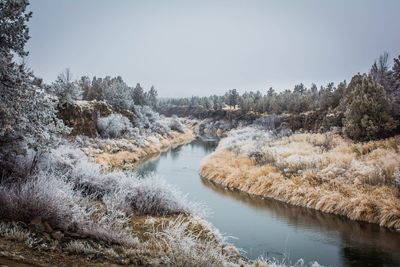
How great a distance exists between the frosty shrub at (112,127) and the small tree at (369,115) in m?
23.9

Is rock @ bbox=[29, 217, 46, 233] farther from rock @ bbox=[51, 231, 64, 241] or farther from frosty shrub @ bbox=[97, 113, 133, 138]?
frosty shrub @ bbox=[97, 113, 133, 138]

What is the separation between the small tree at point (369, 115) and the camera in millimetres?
28703

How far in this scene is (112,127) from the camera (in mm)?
42938

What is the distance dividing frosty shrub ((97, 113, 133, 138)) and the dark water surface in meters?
20.0

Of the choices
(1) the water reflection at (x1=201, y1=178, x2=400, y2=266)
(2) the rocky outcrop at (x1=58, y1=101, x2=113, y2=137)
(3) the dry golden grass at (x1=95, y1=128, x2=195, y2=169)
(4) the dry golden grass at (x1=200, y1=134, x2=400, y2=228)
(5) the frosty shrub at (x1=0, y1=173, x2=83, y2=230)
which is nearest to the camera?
(5) the frosty shrub at (x1=0, y1=173, x2=83, y2=230)

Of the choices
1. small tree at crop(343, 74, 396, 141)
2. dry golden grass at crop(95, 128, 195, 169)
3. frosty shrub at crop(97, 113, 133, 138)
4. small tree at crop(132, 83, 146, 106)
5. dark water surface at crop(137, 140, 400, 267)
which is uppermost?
small tree at crop(132, 83, 146, 106)

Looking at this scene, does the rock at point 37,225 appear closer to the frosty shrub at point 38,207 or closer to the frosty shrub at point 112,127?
the frosty shrub at point 38,207

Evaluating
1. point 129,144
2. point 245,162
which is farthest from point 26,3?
point 129,144

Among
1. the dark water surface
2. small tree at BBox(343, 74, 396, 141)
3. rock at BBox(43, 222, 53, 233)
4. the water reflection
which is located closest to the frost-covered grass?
rock at BBox(43, 222, 53, 233)

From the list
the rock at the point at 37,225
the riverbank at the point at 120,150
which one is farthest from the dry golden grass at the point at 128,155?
the rock at the point at 37,225

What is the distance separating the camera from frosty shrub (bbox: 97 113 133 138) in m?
41.5

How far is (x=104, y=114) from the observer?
144 feet

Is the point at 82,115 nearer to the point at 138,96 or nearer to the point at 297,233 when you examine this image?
the point at 297,233

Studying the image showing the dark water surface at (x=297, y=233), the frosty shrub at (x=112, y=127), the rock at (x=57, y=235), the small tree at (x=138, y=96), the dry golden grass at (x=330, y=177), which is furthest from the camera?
the small tree at (x=138, y=96)
